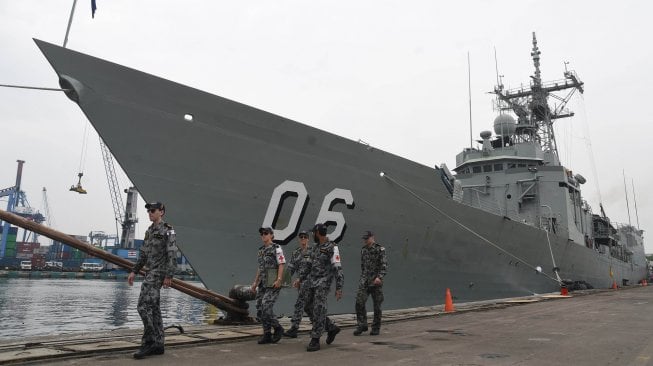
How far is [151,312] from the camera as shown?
3943mm

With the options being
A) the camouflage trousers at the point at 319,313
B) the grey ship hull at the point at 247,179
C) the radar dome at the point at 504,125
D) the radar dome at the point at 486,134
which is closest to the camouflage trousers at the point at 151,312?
the camouflage trousers at the point at 319,313

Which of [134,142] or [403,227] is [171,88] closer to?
[134,142]

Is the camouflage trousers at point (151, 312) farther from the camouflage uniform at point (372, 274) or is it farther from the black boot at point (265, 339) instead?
the camouflage uniform at point (372, 274)

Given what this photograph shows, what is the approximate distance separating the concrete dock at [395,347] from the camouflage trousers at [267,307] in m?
0.22

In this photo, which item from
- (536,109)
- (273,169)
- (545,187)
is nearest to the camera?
(273,169)

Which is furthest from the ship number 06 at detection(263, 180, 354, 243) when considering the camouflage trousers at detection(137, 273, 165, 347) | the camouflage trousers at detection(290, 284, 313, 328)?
the camouflage trousers at detection(137, 273, 165, 347)

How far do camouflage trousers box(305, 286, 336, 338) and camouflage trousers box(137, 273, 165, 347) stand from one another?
4.83ft

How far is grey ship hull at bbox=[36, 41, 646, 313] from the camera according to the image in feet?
20.1

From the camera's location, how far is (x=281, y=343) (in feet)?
15.9

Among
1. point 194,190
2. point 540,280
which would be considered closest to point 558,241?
point 540,280

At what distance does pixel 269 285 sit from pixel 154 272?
1343mm

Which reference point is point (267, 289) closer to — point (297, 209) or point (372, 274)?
point (372, 274)

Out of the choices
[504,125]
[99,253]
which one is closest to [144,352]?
[99,253]

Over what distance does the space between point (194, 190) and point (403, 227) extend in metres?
4.53
